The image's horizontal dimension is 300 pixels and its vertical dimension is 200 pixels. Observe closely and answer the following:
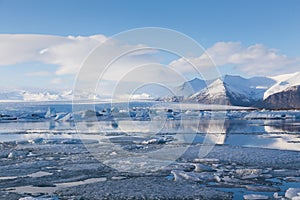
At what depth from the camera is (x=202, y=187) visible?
22.7ft

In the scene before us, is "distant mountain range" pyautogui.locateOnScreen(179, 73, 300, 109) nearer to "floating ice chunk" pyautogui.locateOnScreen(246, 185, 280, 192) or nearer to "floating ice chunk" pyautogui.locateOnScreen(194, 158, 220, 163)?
"floating ice chunk" pyautogui.locateOnScreen(194, 158, 220, 163)

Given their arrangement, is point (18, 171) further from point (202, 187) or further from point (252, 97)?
point (252, 97)

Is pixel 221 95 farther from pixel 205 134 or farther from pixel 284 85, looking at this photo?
pixel 205 134

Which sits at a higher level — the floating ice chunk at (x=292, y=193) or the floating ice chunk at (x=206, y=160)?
the floating ice chunk at (x=292, y=193)

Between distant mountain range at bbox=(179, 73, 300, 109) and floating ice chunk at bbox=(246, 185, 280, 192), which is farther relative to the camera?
distant mountain range at bbox=(179, 73, 300, 109)

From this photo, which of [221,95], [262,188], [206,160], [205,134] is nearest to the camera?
[262,188]

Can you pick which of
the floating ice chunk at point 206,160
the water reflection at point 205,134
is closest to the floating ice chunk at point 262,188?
the floating ice chunk at point 206,160

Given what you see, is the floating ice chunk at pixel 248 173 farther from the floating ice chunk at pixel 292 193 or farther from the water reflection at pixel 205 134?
the water reflection at pixel 205 134

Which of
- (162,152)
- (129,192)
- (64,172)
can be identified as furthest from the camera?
(162,152)

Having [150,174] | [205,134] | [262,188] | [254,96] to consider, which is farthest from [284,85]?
[262,188]

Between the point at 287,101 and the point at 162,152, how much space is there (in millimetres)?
141403

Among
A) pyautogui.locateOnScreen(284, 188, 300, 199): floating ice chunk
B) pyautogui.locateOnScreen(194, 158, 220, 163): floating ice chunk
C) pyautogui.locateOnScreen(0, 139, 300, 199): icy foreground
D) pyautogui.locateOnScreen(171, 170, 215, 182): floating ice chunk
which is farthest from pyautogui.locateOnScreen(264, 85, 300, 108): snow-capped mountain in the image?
pyautogui.locateOnScreen(284, 188, 300, 199): floating ice chunk

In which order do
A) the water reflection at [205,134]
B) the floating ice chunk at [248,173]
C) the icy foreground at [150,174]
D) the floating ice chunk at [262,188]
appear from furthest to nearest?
the water reflection at [205,134]
the floating ice chunk at [248,173]
the floating ice chunk at [262,188]
the icy foreground at [150,174]

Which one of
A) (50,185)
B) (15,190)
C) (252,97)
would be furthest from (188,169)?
(252,97)
